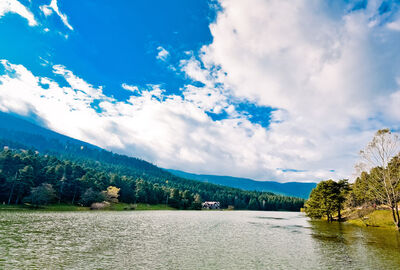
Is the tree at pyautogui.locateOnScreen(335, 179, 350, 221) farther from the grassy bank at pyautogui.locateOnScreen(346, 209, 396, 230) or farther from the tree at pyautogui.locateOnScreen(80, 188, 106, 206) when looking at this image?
the tree at pyautogui.locateOnScreen(80, 188, 106, 206)

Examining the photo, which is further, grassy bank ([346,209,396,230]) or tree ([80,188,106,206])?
tree ([80,188,106,206])

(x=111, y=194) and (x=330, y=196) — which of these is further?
(x=111, y=194)

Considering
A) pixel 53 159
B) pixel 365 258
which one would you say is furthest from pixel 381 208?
pixel 53 159

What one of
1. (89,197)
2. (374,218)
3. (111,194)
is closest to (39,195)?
(89,197)

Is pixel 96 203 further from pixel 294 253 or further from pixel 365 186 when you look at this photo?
pixel 365 186

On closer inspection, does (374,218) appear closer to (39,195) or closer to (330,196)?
(330,196)

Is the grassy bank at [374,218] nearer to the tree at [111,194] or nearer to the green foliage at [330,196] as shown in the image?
the green foliage at [330,196]

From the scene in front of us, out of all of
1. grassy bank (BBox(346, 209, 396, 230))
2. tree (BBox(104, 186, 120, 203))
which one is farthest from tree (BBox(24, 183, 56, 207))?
grassy bank (BBox(346, 209, 396, 230))

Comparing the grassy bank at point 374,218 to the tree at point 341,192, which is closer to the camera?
the grassy bank at point 374,218

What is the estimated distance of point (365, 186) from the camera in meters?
80.2

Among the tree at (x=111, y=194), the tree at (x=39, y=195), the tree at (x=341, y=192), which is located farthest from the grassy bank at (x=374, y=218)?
the tree at (x=39, y=195)

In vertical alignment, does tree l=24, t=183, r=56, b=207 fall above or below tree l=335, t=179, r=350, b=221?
below

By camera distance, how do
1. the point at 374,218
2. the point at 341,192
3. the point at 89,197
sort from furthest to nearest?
the point at 89,197, the point at 341,192, the point at 374,218

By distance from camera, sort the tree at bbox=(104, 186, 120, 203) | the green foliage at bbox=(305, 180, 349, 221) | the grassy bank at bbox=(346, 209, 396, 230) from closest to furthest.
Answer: the grassy bank at bbox=(346, 209, 396, 230) → the green foliage at bbox=(305, 180, 349, 221) → the tree at bbox=(104, 186, 120, 203)
